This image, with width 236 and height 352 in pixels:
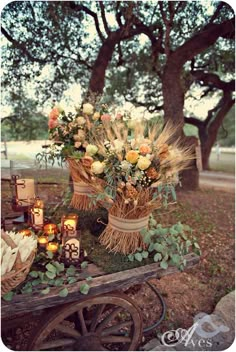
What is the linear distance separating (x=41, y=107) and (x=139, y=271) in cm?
520

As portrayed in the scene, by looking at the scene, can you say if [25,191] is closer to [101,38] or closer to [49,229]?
[49,229]

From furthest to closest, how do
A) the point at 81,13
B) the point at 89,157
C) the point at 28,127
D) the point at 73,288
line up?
the point at 28,127 → the point at 81,13 → the point at 89,157 → the point at 73,288

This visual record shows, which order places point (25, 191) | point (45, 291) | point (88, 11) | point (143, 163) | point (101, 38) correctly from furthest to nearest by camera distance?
point (101, 38), point (88, 11), point (25, 191), point (143, 163), point (45, 291)

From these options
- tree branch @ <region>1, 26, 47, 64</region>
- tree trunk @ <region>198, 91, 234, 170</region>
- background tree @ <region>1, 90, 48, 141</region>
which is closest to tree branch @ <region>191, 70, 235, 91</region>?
tree trunk @ <region>198, 91, 234, 170</region>

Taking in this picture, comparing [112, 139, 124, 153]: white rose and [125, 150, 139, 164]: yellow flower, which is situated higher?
[112, 139, 124, 153]: white rose

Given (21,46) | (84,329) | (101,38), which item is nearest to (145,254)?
(84,329)

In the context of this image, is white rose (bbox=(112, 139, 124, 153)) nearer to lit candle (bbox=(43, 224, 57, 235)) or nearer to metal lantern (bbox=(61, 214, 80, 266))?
metal lantern (bbox=(61, 214, 80, 266))

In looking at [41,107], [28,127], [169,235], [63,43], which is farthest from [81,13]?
[169,235]

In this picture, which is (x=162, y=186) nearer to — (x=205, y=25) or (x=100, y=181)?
(x=100, y=181)

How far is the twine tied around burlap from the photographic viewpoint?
1310mm

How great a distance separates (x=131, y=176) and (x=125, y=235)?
0.31 m

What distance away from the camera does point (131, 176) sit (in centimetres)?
120

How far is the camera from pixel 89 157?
134 centimetres

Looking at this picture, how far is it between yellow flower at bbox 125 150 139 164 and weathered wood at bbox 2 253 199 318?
502 mm
